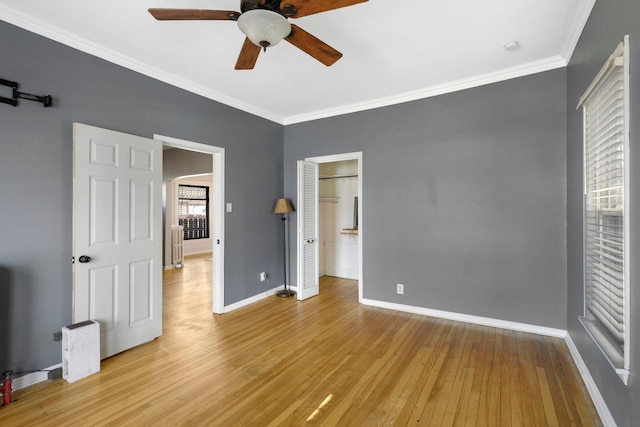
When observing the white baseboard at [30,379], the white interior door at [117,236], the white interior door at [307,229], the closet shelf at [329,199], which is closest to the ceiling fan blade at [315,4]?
the white interior door at [117,236]

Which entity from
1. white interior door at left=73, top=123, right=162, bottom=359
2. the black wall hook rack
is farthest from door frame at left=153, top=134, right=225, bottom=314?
the black wall hook rack

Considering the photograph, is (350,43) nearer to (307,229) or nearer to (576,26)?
(576,26)

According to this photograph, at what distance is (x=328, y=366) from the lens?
8.43ft

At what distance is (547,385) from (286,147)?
4191mm

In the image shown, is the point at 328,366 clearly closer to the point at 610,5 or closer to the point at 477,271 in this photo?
the point at 477,271

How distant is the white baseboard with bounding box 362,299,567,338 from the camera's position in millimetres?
3079

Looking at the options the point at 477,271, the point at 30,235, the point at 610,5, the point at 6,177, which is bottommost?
the point at 477,271

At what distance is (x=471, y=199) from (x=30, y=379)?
4.33 meters

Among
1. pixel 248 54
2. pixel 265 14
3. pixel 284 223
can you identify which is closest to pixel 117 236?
pixel 248 54

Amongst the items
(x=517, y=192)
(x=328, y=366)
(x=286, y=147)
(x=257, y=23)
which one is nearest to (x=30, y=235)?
(x=257, y=23)

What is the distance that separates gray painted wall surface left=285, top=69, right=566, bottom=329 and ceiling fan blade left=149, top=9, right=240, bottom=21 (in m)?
2.67

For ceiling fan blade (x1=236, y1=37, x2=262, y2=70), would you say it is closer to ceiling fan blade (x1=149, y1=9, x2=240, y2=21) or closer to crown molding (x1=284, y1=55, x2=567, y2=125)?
ceiling fan blade (x1=149, y1=9, x2=240, y2=21)

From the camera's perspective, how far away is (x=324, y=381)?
2346mm

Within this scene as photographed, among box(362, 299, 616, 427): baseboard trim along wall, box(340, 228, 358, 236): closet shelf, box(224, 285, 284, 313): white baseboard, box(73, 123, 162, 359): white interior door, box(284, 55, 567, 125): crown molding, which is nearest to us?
box(362, 299, 616, 427): baseboard trim along wall
